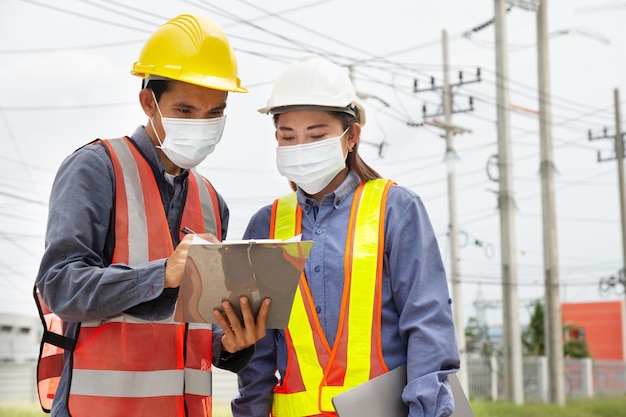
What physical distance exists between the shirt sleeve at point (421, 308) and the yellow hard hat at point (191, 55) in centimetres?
88

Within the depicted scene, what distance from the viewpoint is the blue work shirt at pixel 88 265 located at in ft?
9.32

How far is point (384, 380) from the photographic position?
117 inches

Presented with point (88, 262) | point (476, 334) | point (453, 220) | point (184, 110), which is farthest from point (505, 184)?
point (476, 334)

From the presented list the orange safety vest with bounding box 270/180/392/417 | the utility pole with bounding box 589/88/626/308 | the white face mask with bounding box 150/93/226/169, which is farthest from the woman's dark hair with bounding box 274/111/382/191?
the utility pole with bounding box 589/88/626/308

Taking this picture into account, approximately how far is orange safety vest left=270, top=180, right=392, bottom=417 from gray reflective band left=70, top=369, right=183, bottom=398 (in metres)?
0.41

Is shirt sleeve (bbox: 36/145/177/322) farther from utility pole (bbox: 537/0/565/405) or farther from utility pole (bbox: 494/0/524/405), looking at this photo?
utility pole (bbox: 537/0/565/405)

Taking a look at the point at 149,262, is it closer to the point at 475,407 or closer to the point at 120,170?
the point at 120,170

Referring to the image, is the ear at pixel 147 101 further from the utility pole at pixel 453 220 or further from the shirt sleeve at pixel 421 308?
the utility pole at pixel 453 220

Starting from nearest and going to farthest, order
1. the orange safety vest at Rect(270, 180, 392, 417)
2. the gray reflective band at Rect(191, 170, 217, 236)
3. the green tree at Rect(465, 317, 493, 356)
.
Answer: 1. the orange safety vest at Rect(270, 180, 392, 417)
2. the gray reflective band at Rect(191, 170, 217, 236)
3. the green tree at Rect(465, 317, 493, 356)

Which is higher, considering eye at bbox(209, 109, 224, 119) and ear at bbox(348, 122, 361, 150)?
eye at bbox(209, 109, 224, 119)

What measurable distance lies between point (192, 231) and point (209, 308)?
572 millimetres

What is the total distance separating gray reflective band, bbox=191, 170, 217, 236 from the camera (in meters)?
3.52

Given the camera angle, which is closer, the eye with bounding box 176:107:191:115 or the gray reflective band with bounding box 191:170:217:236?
the eye with bounding box 176:107:191:115

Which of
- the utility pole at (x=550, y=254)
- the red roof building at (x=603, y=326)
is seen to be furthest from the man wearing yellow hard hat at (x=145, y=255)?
the red roof building at (x=603, y=326)
